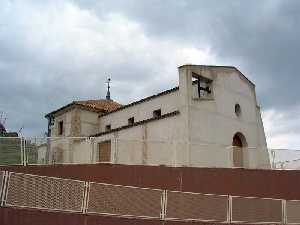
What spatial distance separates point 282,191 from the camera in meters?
26.7

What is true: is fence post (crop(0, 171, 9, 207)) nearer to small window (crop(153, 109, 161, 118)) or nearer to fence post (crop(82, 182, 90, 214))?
fence post (crop(82, 182, 90, 214))

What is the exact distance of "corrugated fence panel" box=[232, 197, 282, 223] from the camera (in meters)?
22.3

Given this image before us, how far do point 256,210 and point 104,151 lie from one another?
29.3 feet

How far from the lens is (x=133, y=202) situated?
65.6ft

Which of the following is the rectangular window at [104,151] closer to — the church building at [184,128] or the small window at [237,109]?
the church building at [184,128]

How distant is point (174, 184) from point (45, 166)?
20.8 ft

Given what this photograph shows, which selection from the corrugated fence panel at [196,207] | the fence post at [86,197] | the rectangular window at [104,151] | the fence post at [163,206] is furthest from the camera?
the rectangular window at [104,151]

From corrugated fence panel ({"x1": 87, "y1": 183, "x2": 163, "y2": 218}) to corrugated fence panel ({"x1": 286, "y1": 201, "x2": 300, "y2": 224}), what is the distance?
6.70 meters

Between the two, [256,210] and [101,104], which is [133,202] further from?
[101,104]

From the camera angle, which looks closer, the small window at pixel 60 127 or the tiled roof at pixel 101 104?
the tiled roof at pixel 101 104

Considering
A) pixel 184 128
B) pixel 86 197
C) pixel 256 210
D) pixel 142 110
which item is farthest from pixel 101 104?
pixel 86 197

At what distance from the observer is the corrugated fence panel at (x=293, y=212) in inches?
922

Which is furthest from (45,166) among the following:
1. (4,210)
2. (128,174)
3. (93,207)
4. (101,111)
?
(101,111)


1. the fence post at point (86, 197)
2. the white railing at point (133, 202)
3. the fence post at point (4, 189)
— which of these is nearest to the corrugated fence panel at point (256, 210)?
the white railing at point (133, 202)
